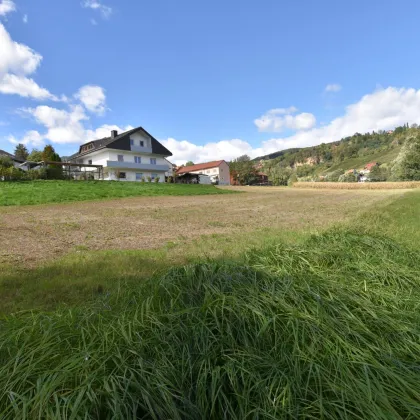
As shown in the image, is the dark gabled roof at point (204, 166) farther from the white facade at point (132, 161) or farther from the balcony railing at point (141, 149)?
the balcony railing at point (141, 149)

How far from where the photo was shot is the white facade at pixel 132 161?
3988 cm

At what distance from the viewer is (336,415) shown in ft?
3.79

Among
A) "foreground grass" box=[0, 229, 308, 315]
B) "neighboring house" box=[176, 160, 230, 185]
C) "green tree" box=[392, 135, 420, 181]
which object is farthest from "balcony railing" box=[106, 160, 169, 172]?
"green tree" box=[392, 135, 420, 181]

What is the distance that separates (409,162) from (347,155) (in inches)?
4147

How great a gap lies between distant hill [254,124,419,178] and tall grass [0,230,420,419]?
12131 cm

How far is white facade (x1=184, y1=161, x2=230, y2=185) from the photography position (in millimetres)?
76125

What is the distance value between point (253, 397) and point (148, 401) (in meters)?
0.50

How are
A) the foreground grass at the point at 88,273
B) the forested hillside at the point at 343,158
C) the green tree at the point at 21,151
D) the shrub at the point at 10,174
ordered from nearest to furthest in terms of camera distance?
the foreground grass at the point at 88,273
the shrub at the point at 10,174
the green tree at the point at 21,151
the forested hillside at the point at 343,158

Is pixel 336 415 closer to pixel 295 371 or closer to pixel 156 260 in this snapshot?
pixel 295 371

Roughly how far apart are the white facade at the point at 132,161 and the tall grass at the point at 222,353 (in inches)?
1569

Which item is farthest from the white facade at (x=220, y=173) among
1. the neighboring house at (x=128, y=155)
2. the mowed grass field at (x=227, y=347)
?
the mowed grass field at (x=227, y=347)

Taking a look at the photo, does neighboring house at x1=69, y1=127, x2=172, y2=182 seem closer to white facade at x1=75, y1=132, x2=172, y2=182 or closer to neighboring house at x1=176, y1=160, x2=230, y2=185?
white facade at x1=75, y1=132, x2=172, y2=182

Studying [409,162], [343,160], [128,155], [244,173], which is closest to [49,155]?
[128,155]

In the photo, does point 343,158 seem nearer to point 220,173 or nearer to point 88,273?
point 220,173
